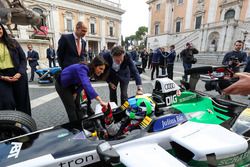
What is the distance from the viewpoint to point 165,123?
58.5 inches

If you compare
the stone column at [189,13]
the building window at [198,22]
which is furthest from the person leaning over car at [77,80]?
the stone column at [189,13]

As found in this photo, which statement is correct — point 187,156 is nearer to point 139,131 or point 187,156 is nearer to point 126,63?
point 139,131

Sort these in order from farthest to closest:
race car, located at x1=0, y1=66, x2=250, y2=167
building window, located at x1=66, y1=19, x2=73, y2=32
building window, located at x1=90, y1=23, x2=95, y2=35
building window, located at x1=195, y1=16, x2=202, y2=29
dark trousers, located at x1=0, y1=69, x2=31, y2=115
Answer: building window, located at x1=90, y1=23, x2=95, y2=35
building window, located at x1=66, y1=19, x2=73, y2=32
building window, located at x1=195, y1=16, x2=202, y2=29
dark trousers, located at x1=0, y1=69, x2=31, y2=115
race car, located at x1=0, y1=66, x2=250, y2=167

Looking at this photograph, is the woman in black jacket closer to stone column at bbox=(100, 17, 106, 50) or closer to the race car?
the race car

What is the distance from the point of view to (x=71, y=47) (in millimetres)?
2895

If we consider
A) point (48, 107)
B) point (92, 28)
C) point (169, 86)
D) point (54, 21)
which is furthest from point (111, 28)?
point (169, 86)

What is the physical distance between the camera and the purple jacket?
1.81m

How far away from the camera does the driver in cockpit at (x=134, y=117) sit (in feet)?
4.87

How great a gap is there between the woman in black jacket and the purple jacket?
0.75 metres

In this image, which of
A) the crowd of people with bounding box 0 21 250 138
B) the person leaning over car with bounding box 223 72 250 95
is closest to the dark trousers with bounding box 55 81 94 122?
the crowd of people with bounding box 0 21 250 138

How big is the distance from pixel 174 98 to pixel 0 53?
7.99 ft

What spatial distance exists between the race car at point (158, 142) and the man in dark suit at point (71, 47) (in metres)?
1.63

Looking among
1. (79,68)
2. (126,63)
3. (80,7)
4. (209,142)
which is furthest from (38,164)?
(80,7)

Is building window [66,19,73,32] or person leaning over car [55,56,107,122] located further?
building window [66,19,73,32]
